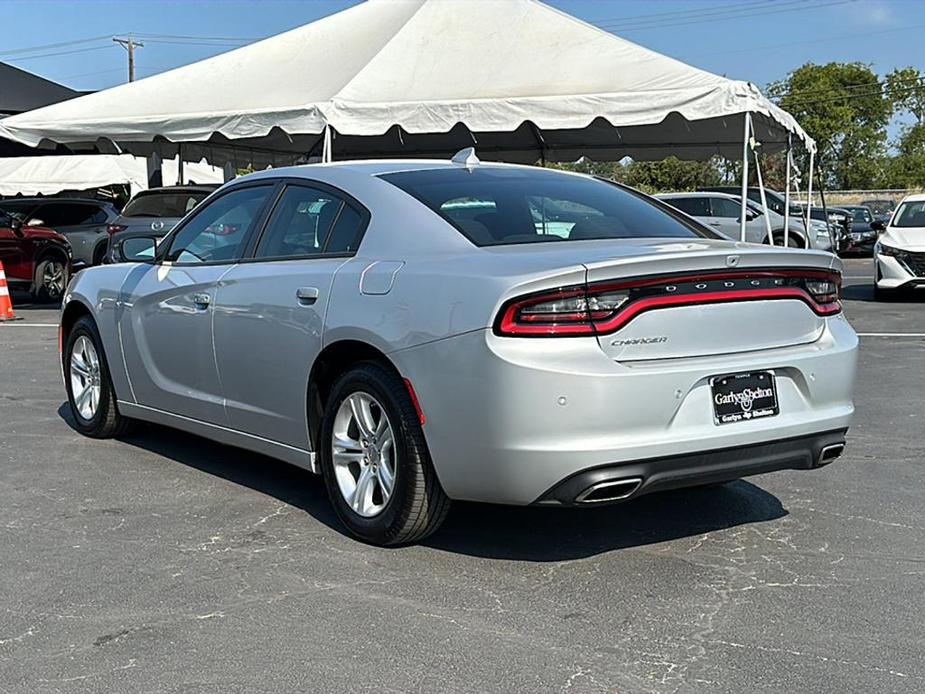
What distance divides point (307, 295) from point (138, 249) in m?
2.04

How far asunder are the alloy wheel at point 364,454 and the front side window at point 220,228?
4.16ft


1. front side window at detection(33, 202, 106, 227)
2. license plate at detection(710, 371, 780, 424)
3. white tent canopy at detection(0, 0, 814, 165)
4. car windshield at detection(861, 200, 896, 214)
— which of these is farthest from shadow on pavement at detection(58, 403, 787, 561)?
car windshield at detection(861, 200, 896, 214)

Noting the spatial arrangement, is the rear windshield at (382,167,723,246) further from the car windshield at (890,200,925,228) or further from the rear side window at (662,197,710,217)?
the rear side window at (662,197,710,217)

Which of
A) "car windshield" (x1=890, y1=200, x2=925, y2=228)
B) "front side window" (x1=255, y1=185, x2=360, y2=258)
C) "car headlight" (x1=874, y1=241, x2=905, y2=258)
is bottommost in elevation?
"car headlight" (x1=874, y1=241, x2=905, y2=258)

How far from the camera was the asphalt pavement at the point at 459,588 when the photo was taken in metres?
3.41

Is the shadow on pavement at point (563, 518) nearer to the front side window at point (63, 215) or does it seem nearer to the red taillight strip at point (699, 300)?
the red taillight strip at point (699, 300)

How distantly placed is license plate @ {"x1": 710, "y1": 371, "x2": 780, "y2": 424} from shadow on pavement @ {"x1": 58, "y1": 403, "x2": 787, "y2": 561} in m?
0.74

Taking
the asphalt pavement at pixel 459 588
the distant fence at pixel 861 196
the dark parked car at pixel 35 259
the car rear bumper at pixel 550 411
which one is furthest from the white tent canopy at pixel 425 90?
the distant fence at pixel 861 196

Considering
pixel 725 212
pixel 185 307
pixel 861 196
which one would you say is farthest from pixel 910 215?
pixel 861 196

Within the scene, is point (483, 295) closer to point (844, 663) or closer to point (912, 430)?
point (844, 663)

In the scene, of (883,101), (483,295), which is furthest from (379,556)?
(883,101)

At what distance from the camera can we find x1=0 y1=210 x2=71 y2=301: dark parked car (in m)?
17.0

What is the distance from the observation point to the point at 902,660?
11.4 ft

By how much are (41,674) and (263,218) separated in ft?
8.51
